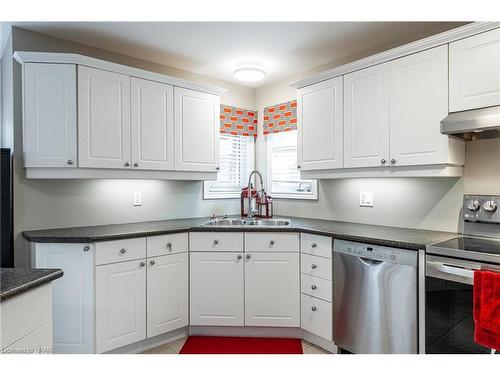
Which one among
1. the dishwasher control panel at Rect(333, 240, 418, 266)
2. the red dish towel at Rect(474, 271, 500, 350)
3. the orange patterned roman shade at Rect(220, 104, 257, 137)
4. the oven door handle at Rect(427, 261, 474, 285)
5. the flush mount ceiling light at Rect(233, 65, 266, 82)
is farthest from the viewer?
the orange patterned roman shade at Rect(220, 104, 257, 137)

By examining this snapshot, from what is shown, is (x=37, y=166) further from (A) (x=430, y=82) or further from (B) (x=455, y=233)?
(B) (x=455, y=233)

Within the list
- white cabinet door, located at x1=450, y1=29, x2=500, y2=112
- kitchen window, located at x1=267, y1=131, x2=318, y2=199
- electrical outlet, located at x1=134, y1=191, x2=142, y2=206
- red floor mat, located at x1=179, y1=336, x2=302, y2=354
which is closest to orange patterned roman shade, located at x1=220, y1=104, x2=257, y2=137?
kitchen window, located at x1=267, y1=131, x2=318, y2=199

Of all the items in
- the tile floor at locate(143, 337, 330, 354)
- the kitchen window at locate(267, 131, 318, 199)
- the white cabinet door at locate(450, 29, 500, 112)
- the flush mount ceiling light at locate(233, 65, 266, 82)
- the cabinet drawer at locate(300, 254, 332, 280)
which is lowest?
the tile floor at locate(143, 337, 330, 354)

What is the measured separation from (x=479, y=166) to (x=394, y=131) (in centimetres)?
58

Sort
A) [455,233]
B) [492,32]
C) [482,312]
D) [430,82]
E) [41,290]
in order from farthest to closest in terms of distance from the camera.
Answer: [455,233]
[430,82]
[492,32]
[482,312]
[41,290]

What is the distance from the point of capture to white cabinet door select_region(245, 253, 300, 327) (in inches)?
104

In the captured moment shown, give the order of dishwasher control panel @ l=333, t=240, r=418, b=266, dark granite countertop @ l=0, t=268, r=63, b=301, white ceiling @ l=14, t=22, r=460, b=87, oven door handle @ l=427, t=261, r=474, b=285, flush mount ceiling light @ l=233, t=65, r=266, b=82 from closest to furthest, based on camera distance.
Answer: dark granite countertop @ l=0, t=268, r=63, b=301 → oven door handle @ l=427, t=261, r=474, b=285 → dishwasher control panel @ l=333, t=240, r=418, b=266 → white ceiling @ l=14, t=22, r=460, b=87 → flush mount ceiling light @ l=233, t=65, r=266, b=82

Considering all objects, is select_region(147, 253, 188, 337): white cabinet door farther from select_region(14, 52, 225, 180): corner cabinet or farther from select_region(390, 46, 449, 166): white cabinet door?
select_region(390, 46, 449, 166): white cabinet door

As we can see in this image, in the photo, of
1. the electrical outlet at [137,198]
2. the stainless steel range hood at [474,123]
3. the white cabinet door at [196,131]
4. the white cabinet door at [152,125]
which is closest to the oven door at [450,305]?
the stainless steel range hood at [474,123]

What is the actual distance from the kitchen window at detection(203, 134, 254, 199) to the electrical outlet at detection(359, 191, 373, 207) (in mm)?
1432

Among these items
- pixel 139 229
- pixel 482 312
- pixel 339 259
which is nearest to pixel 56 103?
pixel 139 229

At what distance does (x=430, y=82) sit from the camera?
2123 mm

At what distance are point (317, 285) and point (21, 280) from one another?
6.38 ft

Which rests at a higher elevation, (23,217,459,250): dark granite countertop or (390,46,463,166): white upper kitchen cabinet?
(390,46,463,166): white upper kitchen cabinet
